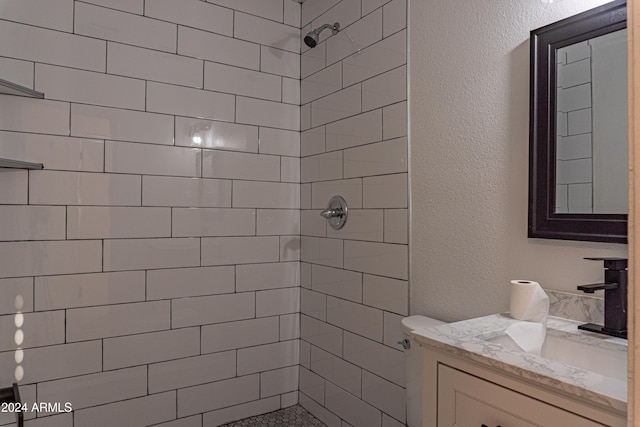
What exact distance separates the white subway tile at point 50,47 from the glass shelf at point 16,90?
141 millimetres

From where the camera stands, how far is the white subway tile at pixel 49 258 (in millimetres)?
1577

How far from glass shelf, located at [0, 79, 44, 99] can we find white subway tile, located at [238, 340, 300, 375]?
1.37m

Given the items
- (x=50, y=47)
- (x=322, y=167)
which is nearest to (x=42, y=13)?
(x=50, y=47)

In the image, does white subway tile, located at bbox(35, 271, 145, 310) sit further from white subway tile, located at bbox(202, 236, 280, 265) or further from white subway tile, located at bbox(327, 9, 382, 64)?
white subway tile, located at bbox(327, 9, 382, 64)

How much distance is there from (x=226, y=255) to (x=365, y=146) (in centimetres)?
83

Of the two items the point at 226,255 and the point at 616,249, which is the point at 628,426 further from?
the point at 226,255

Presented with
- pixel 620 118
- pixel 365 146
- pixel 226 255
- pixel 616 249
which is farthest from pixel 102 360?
pixel 620 118

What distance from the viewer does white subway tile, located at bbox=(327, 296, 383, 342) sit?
1.69 meters

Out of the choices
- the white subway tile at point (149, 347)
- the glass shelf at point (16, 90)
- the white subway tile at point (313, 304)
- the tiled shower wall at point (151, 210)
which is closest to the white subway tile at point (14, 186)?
the tiled shower wall at point (151, 210)

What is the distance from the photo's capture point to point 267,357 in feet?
6.95

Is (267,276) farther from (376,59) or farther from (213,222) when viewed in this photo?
(376,59)

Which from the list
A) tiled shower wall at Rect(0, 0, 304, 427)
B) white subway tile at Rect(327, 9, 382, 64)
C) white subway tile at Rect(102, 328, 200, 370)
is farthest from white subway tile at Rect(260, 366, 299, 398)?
white subway tile at Rect(327, 9, 382, 64)

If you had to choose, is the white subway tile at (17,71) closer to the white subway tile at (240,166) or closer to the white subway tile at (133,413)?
the white subway tile at (240,166)

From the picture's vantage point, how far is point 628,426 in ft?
1.96
